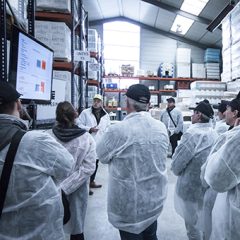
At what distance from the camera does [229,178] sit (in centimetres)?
160

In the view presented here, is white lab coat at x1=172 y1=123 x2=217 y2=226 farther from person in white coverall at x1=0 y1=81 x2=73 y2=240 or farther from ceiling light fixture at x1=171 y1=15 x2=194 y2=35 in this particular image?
ceiling light fixture at x1=171 y1=15 x2=194 y2=35

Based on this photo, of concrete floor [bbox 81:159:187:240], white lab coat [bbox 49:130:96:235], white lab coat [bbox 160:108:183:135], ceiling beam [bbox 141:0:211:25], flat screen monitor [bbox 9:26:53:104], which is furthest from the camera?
ceiling beam [bbox 141:0:211:25]

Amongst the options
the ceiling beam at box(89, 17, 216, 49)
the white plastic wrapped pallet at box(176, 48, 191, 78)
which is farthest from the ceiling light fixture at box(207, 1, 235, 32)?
the ceiling beam at box(89, 17, 216, 49)

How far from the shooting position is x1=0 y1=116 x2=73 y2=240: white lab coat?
1441mm

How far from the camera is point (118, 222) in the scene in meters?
2.22

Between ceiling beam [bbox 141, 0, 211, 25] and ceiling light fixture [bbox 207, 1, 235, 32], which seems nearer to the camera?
ceiling light fixture [bbox 207, 1, 235, 32]

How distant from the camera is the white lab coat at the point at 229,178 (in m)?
1.58

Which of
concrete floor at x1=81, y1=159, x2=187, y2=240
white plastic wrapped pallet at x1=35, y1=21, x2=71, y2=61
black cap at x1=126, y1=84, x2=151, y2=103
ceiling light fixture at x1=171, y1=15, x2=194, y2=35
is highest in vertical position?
ceiling light fixture at x1=171, y1=15, x2=194, y2=35

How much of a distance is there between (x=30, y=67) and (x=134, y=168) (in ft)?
4.11

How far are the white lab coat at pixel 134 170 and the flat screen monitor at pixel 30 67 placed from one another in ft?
2.69

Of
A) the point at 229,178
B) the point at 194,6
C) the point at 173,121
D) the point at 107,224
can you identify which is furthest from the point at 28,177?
the point at 194,6

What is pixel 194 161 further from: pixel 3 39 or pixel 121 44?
pixel 121 44

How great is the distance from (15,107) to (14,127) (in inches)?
4.9

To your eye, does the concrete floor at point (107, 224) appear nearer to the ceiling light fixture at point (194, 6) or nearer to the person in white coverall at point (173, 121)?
the person in white coverall at point (173, 121)
